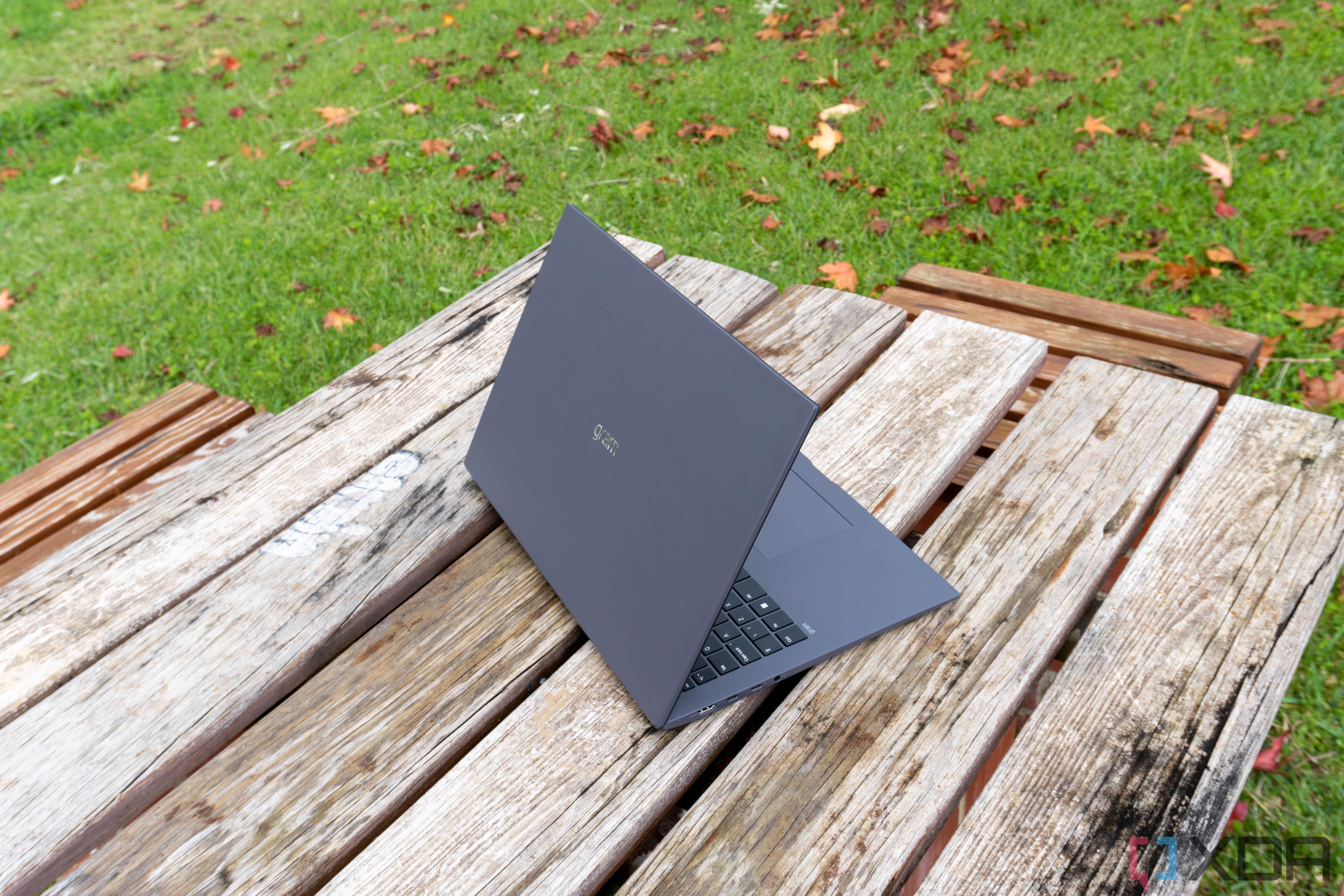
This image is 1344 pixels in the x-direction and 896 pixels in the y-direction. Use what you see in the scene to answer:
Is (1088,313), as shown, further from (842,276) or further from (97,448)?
(97,448)

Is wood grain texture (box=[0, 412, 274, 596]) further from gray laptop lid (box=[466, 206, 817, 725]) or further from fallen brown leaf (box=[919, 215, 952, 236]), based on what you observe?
fallen brown leaf (box=[919, 215, 952, 236])

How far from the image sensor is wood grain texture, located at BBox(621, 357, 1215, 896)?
81cm

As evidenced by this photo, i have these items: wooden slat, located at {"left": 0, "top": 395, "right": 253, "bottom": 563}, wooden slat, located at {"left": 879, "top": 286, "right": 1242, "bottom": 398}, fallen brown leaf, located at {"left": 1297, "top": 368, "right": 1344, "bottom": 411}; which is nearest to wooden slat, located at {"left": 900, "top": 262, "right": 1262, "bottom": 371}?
wooden slat, located at {"left": 879, "top": 286, "right": 1242, "bottom": 398}

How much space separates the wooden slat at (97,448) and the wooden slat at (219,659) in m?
0.91

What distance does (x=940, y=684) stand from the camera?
0.94m

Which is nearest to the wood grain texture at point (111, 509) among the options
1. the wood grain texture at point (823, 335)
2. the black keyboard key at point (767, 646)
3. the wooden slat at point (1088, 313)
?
the wood grain texture at point (823, 335)

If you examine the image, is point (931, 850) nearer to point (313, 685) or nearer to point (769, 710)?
point (769, 710)

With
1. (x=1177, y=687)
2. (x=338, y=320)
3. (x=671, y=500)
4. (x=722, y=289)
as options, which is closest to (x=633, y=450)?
(x=671, y=500)

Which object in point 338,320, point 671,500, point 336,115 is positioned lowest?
point 338,320

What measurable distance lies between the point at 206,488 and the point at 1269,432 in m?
1.59

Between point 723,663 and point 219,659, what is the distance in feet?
2.02

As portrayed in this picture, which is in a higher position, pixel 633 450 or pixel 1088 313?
pixel 633 450

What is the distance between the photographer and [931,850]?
125 centimetres

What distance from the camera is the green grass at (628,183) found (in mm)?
2881
